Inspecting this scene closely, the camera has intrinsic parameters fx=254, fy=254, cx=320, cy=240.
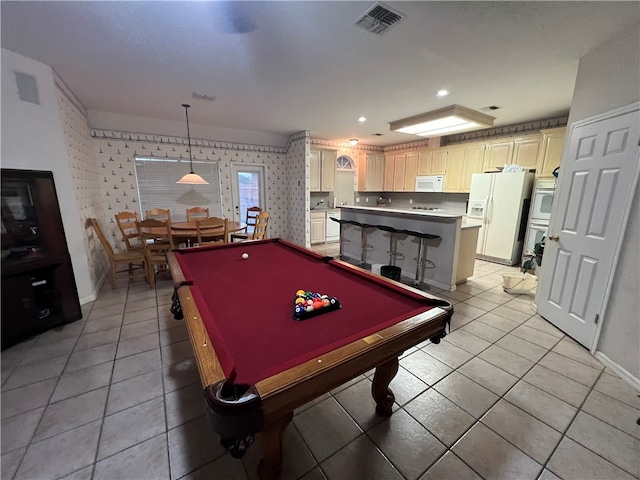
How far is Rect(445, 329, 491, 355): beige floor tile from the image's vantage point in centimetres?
225

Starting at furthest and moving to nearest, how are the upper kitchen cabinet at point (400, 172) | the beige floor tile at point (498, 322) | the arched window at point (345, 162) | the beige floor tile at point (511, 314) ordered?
the arched window at point (345, 162) < the upper kitchen cabinet at point (400, 172) < the beige floor tile at point (511, 314) < the beige floor tile at point (498, 322)

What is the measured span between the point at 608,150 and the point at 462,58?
145cm

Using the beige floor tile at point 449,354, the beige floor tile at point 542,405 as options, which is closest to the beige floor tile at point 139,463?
the beige floor tile at point 449,354

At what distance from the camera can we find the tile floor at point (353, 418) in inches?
51.3

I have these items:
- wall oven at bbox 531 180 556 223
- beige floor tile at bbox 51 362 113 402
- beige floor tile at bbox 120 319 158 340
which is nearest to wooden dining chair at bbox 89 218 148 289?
beige floor tile at bbox 120 319 158 340

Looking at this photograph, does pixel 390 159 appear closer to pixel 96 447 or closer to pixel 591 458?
pixel 591 458

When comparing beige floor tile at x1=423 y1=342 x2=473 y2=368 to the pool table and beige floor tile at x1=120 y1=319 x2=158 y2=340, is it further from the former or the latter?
beige floor tile at x1=120 y1=319 x2=158 y2=340

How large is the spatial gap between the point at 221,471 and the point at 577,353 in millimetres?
2871

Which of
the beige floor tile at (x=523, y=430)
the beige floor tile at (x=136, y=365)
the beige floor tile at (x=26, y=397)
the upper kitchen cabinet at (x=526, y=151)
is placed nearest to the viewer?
the beige floor tile at (x=523, y=430)

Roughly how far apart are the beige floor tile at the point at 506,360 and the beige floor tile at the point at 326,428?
1330mm

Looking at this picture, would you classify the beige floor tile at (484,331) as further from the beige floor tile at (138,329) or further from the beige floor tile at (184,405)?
the beige floor tile at (138,329)

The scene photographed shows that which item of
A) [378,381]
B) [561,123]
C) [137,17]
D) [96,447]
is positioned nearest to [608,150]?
[378,381]

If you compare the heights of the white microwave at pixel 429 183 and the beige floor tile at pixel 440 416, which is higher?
the white microwave at pixel 429 183

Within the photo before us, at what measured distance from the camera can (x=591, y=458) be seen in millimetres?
1343
